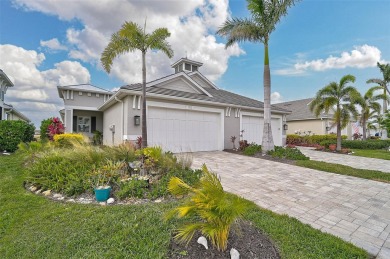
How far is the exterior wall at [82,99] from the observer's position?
14.9 m

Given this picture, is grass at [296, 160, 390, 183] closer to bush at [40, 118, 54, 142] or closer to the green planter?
the green planter

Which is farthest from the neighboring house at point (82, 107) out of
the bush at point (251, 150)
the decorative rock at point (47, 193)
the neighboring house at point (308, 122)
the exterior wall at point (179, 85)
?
the neighboring house at point (308, 122)

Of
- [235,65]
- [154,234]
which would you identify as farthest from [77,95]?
[154,234]

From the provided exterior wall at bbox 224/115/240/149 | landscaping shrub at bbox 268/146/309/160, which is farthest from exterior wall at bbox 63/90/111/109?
landscaping shrub at bbox 268/146/309/160

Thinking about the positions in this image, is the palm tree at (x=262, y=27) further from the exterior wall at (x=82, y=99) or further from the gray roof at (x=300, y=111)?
the gray roof at (x=300, y=111)

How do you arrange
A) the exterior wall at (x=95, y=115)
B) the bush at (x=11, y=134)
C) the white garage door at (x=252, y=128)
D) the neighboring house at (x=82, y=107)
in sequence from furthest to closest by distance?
the exterior wall at (x=95, y=115) → the neighboring house at (x=82, y=107) → the white garage door at (x=252, y=128) → the bush at (x=11, y=134)

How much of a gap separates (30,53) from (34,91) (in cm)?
887

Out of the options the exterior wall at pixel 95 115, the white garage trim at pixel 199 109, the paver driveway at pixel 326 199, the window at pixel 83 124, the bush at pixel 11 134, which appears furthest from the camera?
the window at pixel 83 124

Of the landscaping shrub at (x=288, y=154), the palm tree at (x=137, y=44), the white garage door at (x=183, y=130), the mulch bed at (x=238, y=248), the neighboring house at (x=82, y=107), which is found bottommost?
the mulch bed at (x=238, y=248)

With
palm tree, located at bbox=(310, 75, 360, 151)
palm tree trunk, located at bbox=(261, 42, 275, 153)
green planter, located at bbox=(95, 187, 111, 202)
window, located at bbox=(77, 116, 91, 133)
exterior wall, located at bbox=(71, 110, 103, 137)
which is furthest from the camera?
window, located at bbox=(77, 116, 91, 133)

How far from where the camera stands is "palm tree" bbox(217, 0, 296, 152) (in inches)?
358

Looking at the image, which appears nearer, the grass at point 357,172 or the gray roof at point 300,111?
the grass at point 357,172

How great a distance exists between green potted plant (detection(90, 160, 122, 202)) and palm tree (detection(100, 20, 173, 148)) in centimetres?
311

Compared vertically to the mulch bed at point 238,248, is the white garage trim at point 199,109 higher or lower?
higher
